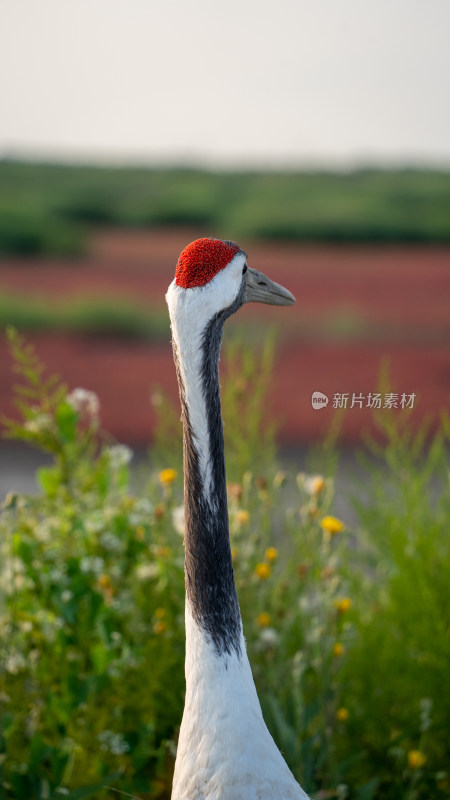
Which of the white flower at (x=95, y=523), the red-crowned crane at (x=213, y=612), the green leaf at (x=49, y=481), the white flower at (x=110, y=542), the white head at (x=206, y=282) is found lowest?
the red-crowned crane at (x=213, y=612)

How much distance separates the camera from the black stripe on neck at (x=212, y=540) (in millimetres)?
1262

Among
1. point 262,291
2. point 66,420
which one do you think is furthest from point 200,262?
point 66,420

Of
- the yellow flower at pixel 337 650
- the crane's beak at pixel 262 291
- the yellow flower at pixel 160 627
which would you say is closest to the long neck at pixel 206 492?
the crane's beak at pixel 262 291

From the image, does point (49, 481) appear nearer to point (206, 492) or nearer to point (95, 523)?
point (95, 523)

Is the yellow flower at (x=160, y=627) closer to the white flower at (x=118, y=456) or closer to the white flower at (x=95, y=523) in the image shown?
the white flower at (x=95, y=523)

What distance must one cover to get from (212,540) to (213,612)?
116 millimetres

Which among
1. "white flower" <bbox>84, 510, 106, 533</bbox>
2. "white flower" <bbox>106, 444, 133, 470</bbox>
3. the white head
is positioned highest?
"white flower" <bbox>106, 444, 133, 470</bbox>

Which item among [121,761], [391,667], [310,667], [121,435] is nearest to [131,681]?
[121,761]

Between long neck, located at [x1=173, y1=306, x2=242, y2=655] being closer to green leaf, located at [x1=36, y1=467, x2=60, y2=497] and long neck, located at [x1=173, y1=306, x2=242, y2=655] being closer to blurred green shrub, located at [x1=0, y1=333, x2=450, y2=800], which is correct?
blurred green shrub, located at [x1=0, y1=333, x2=450, y2=800]

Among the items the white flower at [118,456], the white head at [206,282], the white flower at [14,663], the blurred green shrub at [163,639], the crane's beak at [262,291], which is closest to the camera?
the white head at [206,282]

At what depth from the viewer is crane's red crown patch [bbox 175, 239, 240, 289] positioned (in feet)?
4.00

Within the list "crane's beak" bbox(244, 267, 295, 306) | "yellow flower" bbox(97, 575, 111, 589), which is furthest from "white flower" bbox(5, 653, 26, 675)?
"crane's beak" bbox(244, 267, 295, 306)

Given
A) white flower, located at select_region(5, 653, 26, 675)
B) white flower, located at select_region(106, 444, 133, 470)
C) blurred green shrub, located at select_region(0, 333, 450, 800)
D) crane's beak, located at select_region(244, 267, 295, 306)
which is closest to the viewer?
crane's beak, located at select_region(244, 267, 295, 306)

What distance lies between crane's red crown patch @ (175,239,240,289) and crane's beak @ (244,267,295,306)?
0.12 metres
